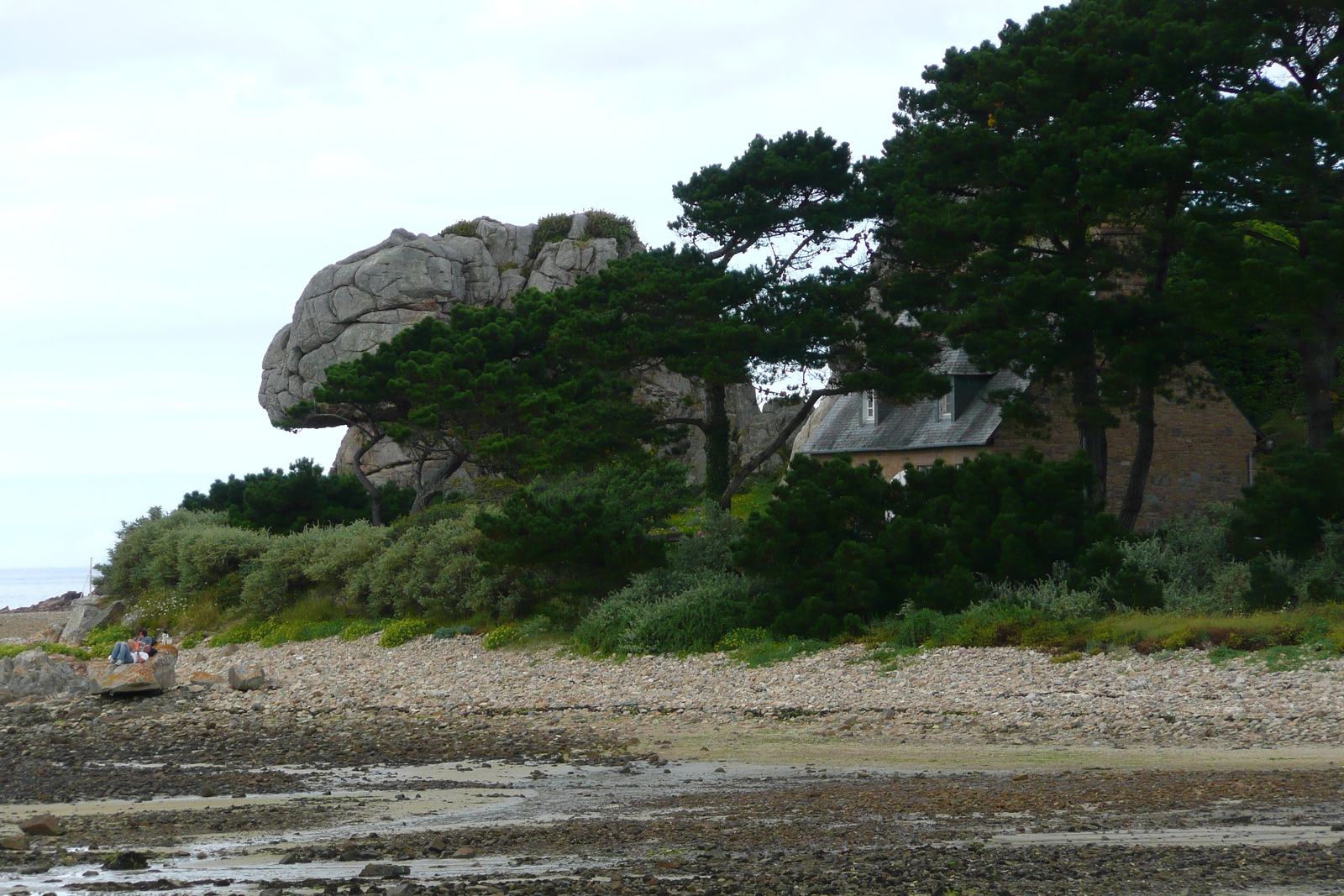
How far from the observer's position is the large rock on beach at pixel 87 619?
3306cm

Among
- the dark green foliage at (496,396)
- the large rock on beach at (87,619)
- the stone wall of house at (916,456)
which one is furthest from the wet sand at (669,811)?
the large rock on beach at (87,619)

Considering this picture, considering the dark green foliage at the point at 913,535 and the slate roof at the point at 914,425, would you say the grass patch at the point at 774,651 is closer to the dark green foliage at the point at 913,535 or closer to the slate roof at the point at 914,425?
the dark green foliage at the point at 913,535

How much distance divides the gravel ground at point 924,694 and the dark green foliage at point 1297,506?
473 centimetres

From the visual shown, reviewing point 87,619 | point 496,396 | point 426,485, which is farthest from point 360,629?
point 426,485

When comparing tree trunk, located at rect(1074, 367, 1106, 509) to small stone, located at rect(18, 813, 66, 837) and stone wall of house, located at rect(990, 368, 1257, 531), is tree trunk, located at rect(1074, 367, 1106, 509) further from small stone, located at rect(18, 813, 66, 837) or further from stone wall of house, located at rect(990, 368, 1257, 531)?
small stone, located at rect(18, 813, 66, 837)

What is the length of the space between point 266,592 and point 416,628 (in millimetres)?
6687

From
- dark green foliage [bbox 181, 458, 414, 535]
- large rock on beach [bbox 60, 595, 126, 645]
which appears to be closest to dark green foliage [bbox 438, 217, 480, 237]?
dark green foliage [bbox 181, 458, 414, 535]

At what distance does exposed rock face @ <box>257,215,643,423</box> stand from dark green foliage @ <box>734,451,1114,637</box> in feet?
131

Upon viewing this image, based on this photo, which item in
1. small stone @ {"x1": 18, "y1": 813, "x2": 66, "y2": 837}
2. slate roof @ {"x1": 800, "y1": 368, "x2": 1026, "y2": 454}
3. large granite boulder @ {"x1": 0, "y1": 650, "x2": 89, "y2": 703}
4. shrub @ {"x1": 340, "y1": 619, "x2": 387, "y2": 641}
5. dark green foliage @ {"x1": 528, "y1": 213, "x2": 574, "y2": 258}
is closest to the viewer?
small stone @ {"x1": 18, "y1": 813, "x2": 66, "y2": 837}

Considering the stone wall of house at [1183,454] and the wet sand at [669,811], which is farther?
the stone wall of house at [1183,454]

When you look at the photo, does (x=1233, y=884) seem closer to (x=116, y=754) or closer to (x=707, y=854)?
(x=707, y=854)

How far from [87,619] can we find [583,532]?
18.8 meters

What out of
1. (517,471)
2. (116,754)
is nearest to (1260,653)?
(116,754)

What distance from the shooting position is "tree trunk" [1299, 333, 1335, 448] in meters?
22.0
